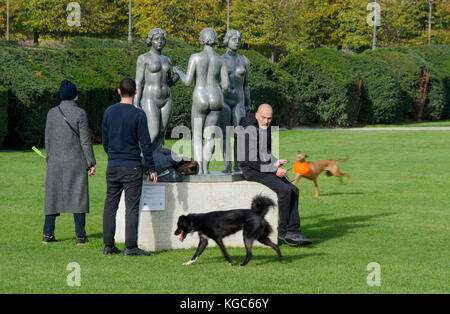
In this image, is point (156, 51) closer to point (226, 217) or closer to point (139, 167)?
point (139, 167)

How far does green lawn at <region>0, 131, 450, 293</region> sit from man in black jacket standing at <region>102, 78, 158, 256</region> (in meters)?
0.48

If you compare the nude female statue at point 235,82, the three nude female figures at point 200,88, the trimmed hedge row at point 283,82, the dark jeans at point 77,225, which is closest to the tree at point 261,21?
the trimmed hedge row at point 283,82

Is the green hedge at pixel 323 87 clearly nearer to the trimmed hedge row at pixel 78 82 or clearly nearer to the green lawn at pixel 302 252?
the trimmed hedge row at pixel 78 82

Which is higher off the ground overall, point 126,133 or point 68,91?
point 68,91

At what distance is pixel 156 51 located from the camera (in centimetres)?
1083

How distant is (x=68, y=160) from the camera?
9539 millimetres

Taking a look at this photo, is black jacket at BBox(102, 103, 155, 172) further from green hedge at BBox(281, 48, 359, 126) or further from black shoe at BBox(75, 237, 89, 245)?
green hedge at BBox(281, 48, 359, 126)

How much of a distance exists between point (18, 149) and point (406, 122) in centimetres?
2452

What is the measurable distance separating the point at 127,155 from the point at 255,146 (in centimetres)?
174

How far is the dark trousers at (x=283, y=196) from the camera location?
949 cm

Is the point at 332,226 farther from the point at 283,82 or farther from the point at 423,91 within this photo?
the point at 423,91

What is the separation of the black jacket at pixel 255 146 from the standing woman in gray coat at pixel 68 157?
6.33ft

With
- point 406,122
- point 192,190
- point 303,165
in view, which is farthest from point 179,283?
point 406,122

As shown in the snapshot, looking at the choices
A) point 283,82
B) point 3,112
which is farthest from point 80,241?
point 283,82
